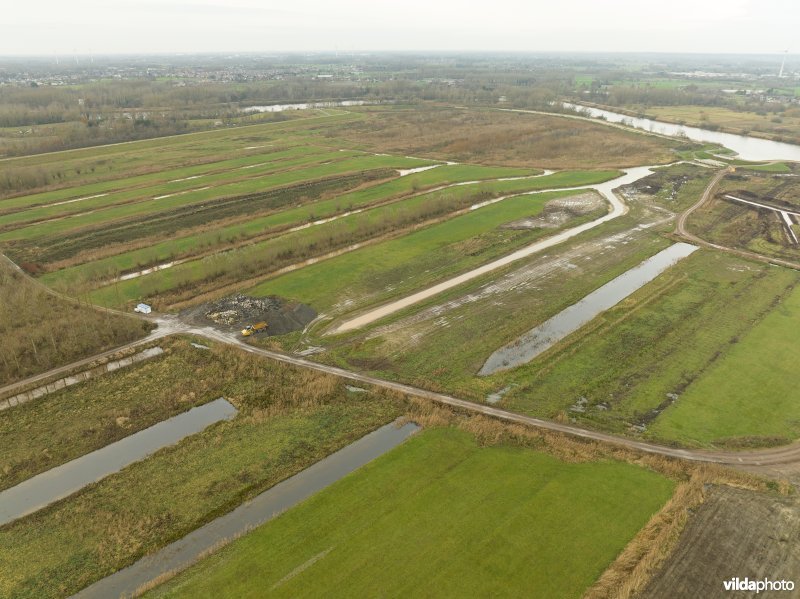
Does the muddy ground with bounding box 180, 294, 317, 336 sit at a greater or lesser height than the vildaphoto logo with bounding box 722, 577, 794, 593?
greater

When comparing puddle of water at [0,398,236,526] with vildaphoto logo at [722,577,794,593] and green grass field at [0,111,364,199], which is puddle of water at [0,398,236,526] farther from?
green grass field at [0,111,364,199]

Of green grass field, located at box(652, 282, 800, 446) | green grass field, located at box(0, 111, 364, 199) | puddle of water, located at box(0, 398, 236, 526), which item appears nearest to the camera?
puddle of water, located at box(0, 398, 236, 526)

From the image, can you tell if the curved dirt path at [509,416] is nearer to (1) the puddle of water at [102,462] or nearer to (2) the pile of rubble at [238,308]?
(2) the pile of rubble at [238,308]

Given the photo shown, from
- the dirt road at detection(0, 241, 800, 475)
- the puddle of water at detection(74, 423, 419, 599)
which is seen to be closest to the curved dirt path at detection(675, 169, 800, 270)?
the dirt road at detection(0, 241, 800, 475)

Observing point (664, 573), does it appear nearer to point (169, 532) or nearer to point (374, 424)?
point (374, 424)

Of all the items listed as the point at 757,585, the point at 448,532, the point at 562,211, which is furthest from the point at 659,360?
the point at 562,211

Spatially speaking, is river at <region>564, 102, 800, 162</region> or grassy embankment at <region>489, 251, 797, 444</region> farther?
river at <region>564, 102, 800, 162</region>

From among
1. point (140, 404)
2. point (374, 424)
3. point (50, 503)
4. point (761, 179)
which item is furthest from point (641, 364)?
point (761, 179)
